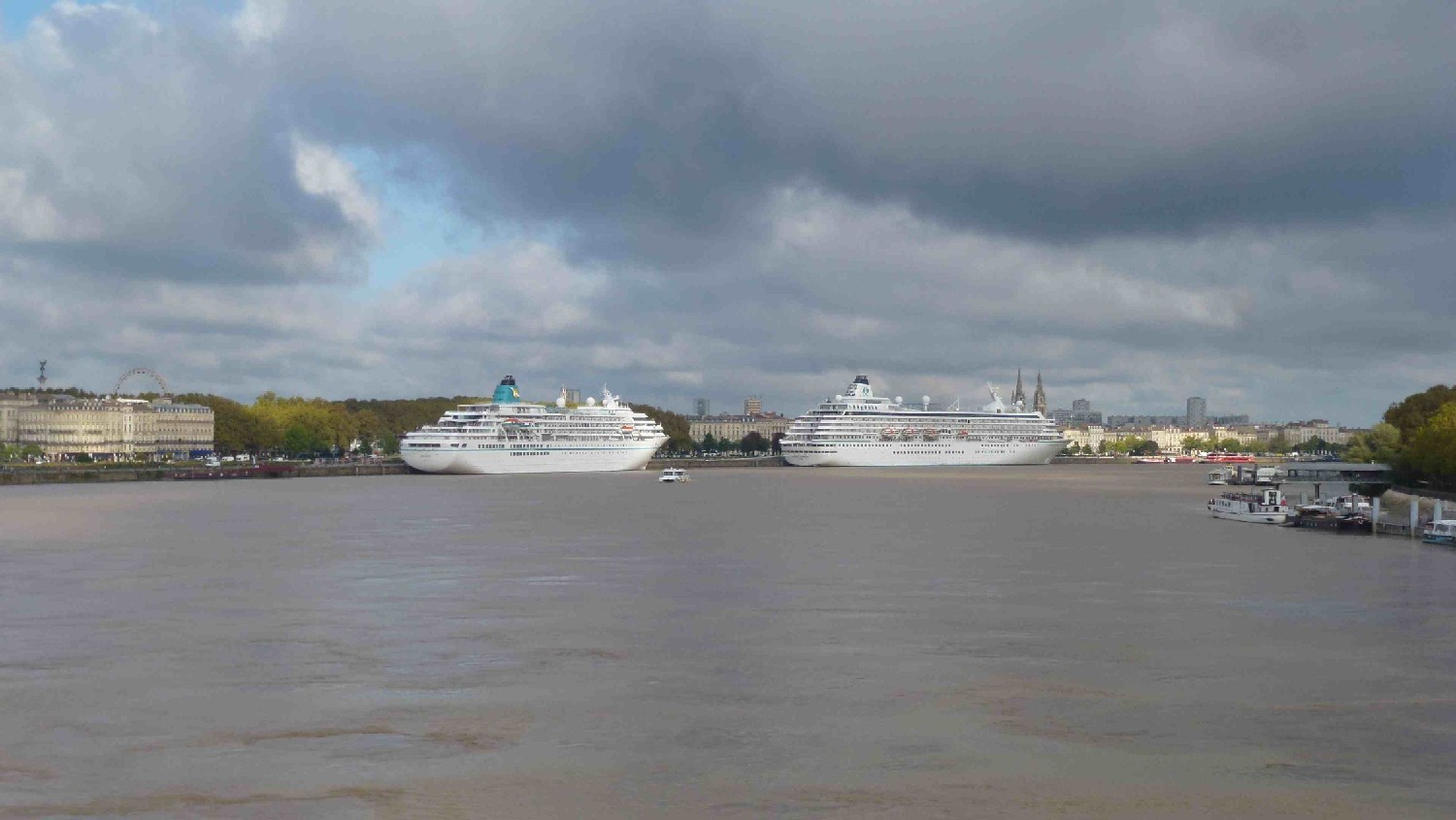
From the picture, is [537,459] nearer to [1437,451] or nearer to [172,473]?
[172,473]

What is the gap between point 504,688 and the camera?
62.5ft

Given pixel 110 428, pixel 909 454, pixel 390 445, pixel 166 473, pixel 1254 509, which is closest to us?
pixel 1254 509

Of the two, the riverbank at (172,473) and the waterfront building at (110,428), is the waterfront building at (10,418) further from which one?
→ the riverbank at (172,473)

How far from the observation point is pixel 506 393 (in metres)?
121

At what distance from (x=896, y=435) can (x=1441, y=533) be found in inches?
4298

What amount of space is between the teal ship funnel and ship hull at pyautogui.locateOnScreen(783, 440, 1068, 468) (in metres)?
40.9

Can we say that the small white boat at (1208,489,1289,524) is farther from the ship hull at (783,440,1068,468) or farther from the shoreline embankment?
the ship hull at (783,440,1068,468)

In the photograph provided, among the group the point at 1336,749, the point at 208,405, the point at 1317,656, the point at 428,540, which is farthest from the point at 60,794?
the point at 208,405

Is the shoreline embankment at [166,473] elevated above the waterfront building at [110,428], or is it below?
below

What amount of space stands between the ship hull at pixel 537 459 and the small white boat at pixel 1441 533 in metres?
79.6

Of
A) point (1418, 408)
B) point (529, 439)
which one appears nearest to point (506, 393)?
point (529, 439)

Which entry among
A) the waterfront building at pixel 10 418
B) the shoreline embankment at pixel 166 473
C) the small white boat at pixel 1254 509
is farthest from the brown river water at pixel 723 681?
the waterfront building at pixel 10 418

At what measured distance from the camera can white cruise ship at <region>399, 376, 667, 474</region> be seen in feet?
370

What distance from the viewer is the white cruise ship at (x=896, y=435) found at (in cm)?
15088
